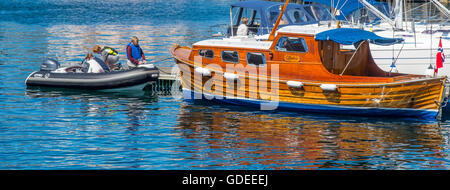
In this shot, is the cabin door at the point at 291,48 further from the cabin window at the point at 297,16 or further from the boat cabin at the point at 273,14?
the cabin window at the point at 297,16

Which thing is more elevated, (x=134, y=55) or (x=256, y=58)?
(x=256, y=58)

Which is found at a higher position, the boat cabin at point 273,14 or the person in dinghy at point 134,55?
the boat cabin at point 273,14

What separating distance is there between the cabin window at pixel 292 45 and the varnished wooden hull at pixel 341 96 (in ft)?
3.53

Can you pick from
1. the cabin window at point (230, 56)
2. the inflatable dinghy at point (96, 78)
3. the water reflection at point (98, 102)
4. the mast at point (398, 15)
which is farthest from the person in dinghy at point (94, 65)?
the mast at point (398, 15)

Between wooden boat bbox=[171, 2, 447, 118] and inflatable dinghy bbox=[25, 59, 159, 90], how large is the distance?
2.69 meters

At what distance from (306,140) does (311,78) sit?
3433 millimetres

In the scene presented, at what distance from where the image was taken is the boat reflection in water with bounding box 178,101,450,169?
16500mm

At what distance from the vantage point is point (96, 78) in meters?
25.8

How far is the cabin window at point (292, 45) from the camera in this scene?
70.9 feet

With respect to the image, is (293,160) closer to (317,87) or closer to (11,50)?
(317,87)

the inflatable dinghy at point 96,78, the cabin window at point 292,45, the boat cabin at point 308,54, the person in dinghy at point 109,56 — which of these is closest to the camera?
the boat cabin at point 308,54

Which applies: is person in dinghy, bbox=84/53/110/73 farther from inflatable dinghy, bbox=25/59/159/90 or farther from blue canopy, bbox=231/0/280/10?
blue canopy, bbox=231/0/280/10

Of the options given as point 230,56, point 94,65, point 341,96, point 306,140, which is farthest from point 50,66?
point 306,140

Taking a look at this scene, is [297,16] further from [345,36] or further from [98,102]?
[98,102]
